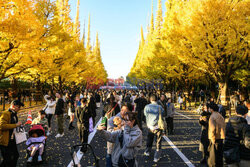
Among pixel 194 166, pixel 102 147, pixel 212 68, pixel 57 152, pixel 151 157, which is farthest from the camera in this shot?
pixel 212 68

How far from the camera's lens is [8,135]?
14.6 ft

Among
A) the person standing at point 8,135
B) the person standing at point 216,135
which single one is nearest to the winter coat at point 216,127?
the person standing at point 216,135

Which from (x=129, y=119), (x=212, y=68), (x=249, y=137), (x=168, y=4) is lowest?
(x=249, y=137)

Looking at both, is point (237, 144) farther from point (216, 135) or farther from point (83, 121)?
point (83, 121)

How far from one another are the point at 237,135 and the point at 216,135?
968 millimetres

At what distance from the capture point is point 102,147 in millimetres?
6992

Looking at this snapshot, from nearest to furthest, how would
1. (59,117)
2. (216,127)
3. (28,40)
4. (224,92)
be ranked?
1. (216,127)
2. (59,117)
3. (28,40)
4. (224,92)

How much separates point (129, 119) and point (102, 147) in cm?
436

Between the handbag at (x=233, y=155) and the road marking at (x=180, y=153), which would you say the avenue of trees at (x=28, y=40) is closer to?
the road marking at (x=180, y=153)

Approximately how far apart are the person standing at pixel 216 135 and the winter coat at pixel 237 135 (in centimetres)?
75

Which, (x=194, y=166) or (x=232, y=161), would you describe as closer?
(x=232, y=161)

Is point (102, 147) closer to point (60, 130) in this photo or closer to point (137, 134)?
point (60, 130)

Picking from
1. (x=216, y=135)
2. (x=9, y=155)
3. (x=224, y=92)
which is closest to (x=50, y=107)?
(x=9, y=155)

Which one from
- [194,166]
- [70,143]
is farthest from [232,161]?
[70,143]
